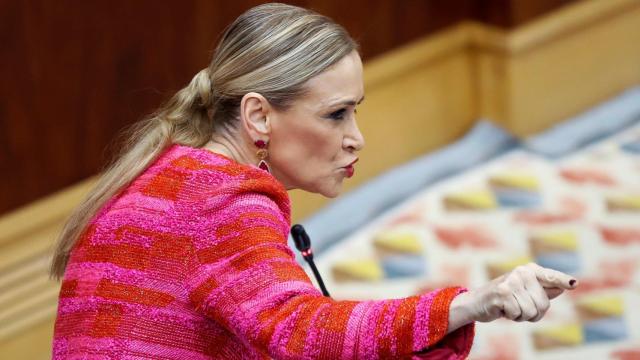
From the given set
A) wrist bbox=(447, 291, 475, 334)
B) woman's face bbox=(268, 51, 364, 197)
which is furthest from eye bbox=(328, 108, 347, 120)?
wrist bbox=(447, 291, 475, 334)

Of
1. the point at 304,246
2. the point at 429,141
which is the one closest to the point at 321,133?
the point at 304,246

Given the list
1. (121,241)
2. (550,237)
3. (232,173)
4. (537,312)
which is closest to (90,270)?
(121,241)

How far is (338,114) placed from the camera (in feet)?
5.56

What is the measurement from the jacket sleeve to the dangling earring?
Result: 144 mm

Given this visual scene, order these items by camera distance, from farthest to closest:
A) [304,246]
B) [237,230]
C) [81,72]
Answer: [81,72] → [304,246] → [237,230]

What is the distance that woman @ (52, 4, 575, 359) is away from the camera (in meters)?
1.46

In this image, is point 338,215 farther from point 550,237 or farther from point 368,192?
point 550,237

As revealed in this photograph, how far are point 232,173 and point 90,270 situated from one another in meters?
0.23

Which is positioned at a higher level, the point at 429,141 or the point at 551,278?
the point at 551,278

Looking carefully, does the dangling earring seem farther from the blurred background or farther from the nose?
the blurred background

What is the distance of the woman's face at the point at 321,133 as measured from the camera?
1.66 meters

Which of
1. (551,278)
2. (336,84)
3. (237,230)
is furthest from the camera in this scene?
(336,84)

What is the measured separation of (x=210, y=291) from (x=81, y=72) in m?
1.65

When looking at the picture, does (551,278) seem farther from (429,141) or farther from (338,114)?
(429,141)
